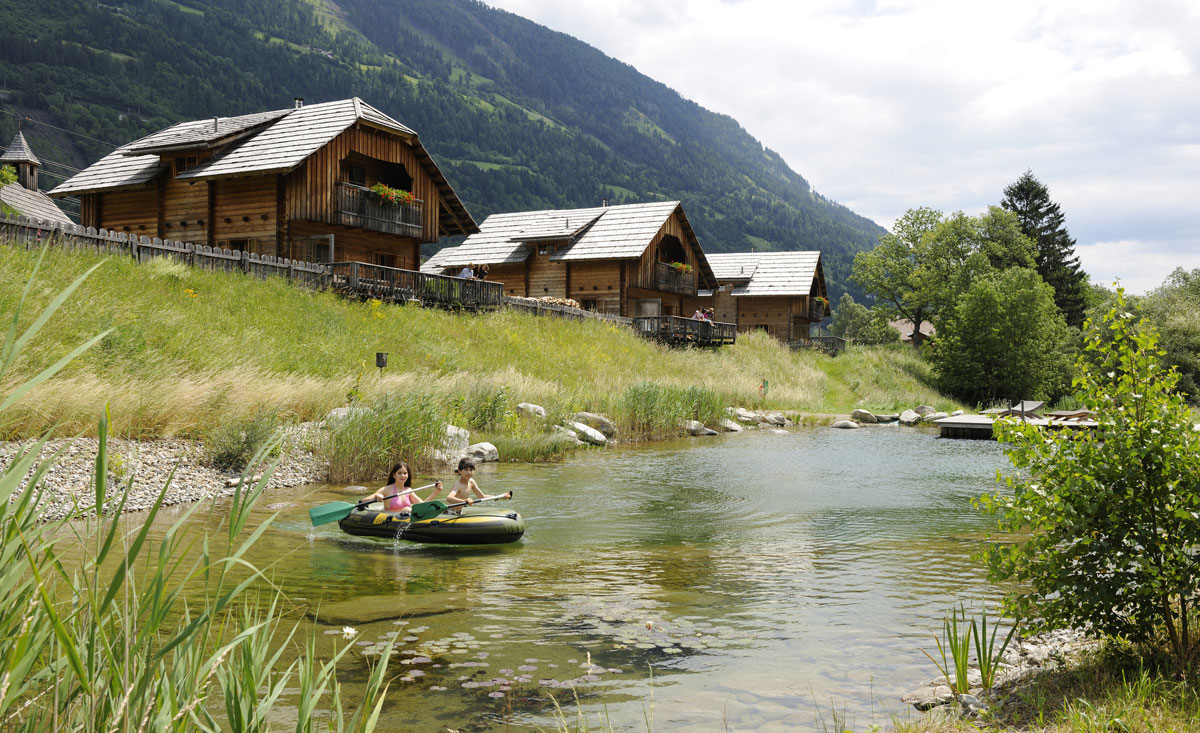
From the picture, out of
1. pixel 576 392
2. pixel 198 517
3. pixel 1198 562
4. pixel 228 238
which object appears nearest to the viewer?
pixel 1198 562

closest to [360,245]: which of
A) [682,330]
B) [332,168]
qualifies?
[332,168]

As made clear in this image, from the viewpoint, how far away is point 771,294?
63.3 meters

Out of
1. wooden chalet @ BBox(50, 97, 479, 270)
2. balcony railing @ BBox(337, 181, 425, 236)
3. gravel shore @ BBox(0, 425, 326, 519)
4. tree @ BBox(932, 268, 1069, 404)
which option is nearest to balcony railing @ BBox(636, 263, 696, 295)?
wooden chalet @ BBox(50, 97, 479, 270)

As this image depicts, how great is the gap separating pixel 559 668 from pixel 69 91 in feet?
463

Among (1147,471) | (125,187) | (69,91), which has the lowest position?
(1147,471)

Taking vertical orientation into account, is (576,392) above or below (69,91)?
below

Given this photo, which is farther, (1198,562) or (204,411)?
(204,411)

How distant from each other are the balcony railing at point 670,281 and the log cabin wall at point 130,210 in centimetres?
2498

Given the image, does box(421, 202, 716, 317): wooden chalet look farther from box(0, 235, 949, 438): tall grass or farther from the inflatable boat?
the inflatable boat

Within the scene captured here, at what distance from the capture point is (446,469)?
17.2 m

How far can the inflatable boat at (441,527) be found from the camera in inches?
418

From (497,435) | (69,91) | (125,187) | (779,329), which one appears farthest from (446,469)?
(69,91)

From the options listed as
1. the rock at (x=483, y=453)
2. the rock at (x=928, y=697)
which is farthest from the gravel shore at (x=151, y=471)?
the rock at (x=928, y=697)

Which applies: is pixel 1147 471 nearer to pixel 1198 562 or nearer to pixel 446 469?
pixel 1198 562
